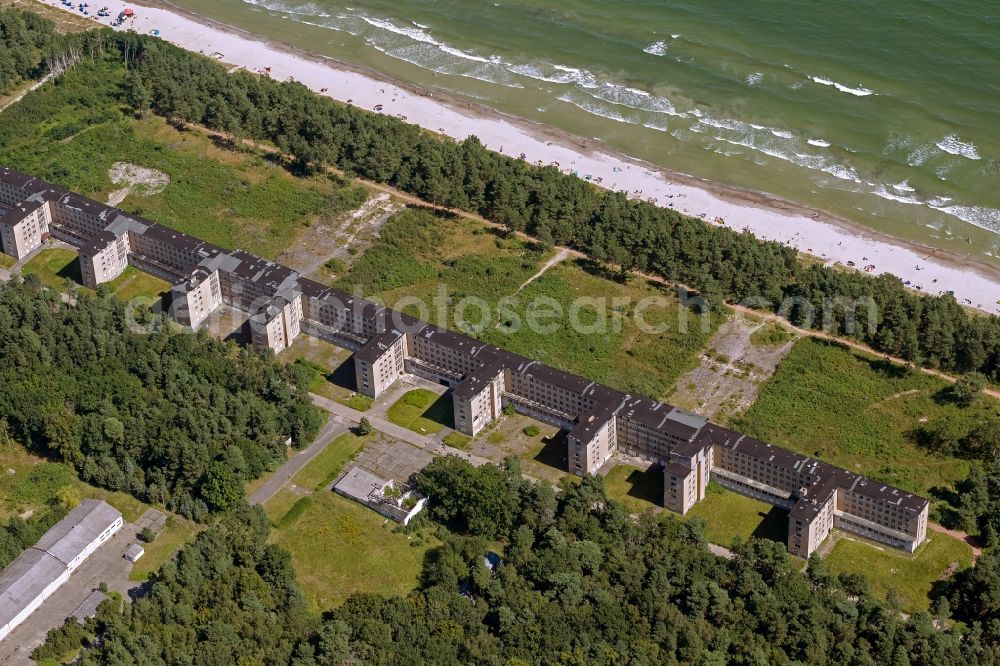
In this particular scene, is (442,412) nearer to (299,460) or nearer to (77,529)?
(299,460)

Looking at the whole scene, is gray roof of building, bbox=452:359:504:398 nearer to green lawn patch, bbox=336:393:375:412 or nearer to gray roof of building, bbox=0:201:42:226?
green lawn patch, bbox=336:393:375:412

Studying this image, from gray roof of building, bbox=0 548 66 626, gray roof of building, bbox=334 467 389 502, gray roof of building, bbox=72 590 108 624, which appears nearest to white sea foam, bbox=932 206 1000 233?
gray roof of building, bbox=334 467 389 502

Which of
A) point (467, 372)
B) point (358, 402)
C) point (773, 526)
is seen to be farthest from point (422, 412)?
point (773, 526)

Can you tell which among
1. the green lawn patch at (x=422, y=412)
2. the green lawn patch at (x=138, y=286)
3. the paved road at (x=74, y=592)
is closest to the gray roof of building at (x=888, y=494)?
the green lawn patch at (x=422, y=412)

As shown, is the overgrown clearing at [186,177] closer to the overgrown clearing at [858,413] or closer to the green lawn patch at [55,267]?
the green lawn patch at [55,267]

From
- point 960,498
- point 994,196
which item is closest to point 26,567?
point 960,498

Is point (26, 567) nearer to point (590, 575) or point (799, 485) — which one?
point (590, 575)

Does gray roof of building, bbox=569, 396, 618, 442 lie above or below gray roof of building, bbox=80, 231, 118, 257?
above
